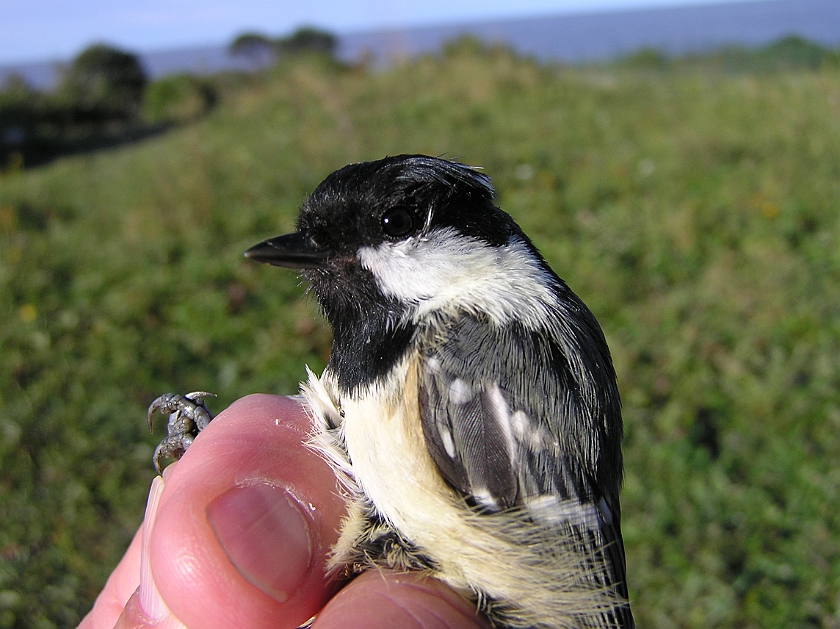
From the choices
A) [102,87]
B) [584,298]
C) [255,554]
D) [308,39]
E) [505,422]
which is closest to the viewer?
[505,422]

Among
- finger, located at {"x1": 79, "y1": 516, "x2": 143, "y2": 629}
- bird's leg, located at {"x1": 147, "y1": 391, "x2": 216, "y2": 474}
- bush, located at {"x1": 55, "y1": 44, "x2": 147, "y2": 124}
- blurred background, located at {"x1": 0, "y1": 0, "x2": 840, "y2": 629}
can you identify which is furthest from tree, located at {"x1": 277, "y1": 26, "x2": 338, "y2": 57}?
finger, located at {"x1": 79, "y1": 516, "x2": 143, "y2": 629}

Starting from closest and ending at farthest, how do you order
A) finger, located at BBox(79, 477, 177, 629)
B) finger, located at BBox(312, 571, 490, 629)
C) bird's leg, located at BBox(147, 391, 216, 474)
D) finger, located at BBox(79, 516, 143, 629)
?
finger, located at BBox(312, 571, 490, 629) < finger, located at BBox(79, 477, 177, 629) < finger, located at BBox(79, 516, 143, 629) < bird's leg, located at BBox(147, 391, 216, 474)

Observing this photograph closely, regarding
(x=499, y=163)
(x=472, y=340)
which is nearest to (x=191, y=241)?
(x=499, y=163)

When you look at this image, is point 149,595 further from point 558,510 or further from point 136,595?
point 558,510

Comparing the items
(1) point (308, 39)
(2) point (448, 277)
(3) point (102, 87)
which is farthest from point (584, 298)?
(1) point (308, 39)

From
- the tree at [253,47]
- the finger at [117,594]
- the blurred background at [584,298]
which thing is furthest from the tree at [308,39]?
the finger at [117,594]

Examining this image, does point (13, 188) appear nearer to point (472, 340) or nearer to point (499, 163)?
point (499, 163)

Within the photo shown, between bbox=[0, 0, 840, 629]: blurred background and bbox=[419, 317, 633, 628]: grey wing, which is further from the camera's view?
bbox=[0, 0, 840, 629]: blurred background

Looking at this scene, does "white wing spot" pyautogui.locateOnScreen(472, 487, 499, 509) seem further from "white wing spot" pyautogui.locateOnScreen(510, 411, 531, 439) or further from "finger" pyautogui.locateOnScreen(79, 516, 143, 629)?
"finger" pyautogui.locateOnScreen(79, 516, 143, 629)
